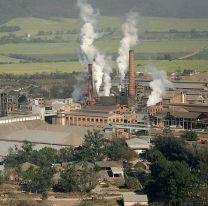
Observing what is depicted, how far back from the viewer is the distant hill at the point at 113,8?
221 ft

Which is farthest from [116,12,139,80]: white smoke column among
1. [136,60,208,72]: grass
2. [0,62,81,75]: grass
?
[0,62,81,75]: grass

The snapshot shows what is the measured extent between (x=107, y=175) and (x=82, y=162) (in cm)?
54

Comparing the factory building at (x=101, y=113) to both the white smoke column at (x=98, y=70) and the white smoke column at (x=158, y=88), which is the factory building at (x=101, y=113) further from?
the white smoke column at (x=98, y=70)

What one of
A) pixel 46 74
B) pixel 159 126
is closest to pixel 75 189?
pixel 159 126

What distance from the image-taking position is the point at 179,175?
14.7 metres

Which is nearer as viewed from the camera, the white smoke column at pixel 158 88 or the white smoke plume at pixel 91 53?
the white smoke column at pixel 158 88

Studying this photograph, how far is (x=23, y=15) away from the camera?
71000 millimetres

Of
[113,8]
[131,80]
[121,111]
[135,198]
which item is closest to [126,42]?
[131,80]

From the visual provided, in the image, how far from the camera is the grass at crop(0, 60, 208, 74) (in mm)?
40656

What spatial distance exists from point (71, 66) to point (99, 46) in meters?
5.62

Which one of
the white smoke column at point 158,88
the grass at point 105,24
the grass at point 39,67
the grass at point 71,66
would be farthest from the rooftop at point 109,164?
the grass at point 105,24

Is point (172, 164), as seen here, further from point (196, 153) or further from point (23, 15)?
point (23, 15)

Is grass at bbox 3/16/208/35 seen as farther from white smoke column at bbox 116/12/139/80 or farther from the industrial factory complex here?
the industrial factory complex

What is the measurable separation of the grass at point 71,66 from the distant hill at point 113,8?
20.7 meters
